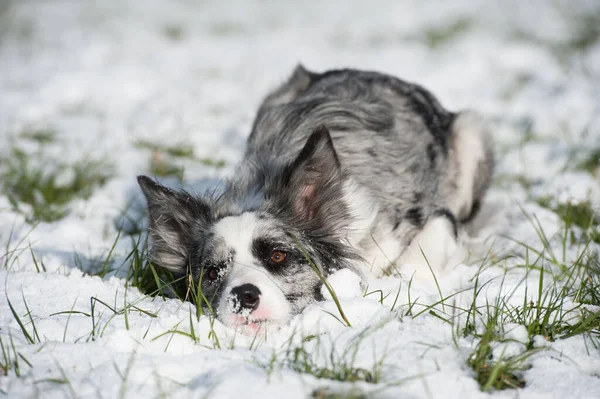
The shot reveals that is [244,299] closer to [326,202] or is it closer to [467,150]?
[326,202]

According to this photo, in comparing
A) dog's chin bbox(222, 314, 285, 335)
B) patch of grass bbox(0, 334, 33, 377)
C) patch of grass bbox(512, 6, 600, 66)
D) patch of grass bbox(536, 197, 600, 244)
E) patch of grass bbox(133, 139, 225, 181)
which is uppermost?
patch of grass bbox(512, 6, 600, 66)

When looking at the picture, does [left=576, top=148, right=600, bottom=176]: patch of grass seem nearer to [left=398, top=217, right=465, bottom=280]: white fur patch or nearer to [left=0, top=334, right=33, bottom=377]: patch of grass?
[left=398, top=217, right=465, bottom=280]: white fur patch

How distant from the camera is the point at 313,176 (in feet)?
11.1

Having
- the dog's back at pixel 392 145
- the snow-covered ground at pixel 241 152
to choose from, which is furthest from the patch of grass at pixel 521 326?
the dog's back at pixel 392 145

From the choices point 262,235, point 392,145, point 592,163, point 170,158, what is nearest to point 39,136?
point 170,158

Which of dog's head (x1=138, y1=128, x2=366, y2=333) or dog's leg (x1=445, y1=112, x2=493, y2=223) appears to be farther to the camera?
dog's leg (x1=445, y1=112, x2=493, y2=223)

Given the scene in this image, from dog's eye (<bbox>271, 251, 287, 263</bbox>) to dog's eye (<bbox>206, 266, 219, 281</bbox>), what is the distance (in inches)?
11.9

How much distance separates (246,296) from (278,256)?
1.25 ft

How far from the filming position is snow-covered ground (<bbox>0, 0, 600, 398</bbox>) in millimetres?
2285

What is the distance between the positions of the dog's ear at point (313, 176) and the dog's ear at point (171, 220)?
545 mm

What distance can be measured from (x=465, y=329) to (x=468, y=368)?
12.2 inches

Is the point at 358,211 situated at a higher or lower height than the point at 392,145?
lower

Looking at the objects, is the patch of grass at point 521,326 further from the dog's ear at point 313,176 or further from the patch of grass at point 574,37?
the patch of grass at point 574,37

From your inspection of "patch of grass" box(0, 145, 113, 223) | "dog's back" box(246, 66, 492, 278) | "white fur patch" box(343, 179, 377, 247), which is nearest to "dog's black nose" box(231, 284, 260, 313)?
"white fur patch" box(343, 179, 377, 247)
